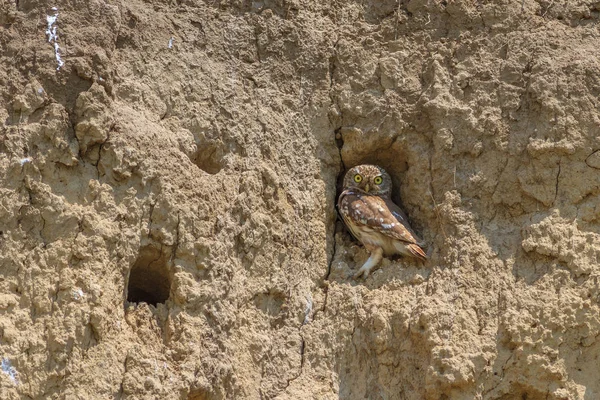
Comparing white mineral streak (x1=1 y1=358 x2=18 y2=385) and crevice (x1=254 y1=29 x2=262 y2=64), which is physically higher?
crevice (x1=254 y1=29 x2=262 y2=64)

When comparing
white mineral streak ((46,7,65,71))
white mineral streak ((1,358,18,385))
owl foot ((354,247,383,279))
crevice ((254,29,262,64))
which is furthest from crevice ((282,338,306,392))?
white mineral streak ((46,7,65,71))

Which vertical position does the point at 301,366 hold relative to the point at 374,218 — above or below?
below

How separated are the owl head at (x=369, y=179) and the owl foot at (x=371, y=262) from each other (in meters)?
0.38

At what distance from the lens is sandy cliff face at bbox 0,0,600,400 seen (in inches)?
203

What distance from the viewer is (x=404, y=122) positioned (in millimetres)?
6199

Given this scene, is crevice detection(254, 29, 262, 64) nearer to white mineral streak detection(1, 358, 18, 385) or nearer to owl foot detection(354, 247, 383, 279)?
owl foot detection(354, 247, 383, 279)

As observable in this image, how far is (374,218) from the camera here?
6.05m

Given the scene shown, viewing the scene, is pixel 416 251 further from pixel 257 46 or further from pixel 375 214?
pixel 257 46

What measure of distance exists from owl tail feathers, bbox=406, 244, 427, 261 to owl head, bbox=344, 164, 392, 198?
433 mm

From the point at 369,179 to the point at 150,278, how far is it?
5.07 feet

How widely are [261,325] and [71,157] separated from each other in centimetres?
146

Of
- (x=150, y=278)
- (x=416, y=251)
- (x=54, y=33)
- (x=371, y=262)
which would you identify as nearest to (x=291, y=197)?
(x=371, y=262)

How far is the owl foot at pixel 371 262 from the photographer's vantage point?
6.04m

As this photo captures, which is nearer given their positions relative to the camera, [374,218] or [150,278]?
Result: [150,278]
